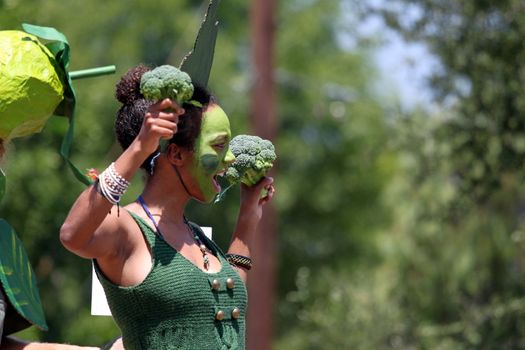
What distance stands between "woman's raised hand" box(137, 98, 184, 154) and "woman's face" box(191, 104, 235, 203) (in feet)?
1.05

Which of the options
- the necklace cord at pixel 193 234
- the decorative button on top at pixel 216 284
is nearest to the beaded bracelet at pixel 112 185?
the necklace cord at pixel 193 234

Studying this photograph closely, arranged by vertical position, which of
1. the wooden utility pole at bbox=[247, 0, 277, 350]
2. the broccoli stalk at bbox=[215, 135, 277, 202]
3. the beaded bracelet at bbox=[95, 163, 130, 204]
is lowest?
the wooden utility pole at bbox=[247, 0, 277, 350]

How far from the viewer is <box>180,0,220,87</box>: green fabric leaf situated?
3.15 m

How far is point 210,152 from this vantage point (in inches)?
121

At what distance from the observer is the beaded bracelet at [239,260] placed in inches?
133

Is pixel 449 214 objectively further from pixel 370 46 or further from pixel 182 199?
pixel 182 199

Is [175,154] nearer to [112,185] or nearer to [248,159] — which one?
[248,159]

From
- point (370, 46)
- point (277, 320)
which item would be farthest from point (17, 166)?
point (277, 320)

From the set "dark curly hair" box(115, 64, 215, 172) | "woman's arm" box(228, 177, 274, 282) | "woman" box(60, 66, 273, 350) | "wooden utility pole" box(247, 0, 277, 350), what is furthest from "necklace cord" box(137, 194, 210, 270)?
"wooden utility pole" box(247, 0, 277, 350)

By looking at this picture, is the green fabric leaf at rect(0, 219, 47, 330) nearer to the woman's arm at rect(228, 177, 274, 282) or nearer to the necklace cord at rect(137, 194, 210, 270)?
the necklace cord at rect(137, 194, 210, 270)

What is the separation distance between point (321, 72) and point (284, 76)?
1392 mm

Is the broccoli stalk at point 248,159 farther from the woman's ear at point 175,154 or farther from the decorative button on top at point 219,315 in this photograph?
→ the decorative button on top at point 219,315

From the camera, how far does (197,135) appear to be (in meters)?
3.07

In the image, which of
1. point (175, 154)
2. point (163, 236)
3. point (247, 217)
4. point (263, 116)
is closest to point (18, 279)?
point (163, 236)
